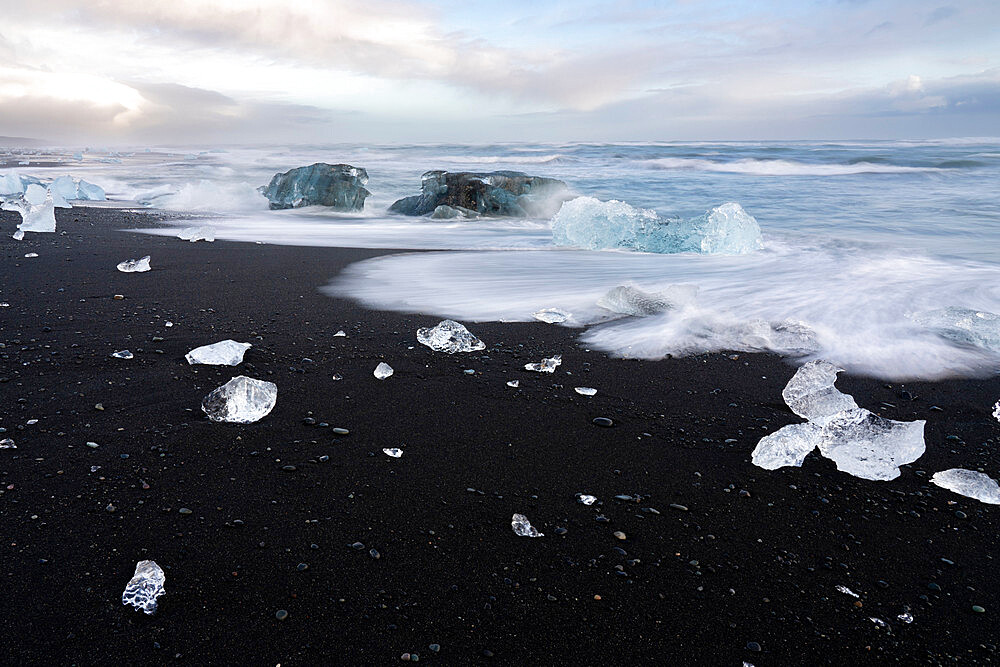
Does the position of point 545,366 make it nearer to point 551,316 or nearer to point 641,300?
point 551,316

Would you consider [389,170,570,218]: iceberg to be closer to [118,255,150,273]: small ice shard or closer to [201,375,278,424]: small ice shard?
[118,255,150,273]: small ice shard

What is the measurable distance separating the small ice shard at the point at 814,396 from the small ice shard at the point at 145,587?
2.27 metres

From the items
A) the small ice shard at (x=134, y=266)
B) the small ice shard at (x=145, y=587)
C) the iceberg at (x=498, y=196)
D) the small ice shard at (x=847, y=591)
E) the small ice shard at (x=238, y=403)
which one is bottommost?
the small ice shard at (x=847, y=591)

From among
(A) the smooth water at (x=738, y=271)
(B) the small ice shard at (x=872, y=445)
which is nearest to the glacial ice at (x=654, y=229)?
(A) the smooth water at (x=738, y=271)

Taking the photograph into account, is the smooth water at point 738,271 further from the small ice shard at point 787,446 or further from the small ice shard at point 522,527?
the small ice shard at point 522,527

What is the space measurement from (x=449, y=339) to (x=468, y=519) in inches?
58.3

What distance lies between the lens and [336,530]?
1.70 m

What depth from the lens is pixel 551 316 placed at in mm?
3906

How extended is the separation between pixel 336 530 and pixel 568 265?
4710 mm

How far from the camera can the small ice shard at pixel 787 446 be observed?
6.88 ft

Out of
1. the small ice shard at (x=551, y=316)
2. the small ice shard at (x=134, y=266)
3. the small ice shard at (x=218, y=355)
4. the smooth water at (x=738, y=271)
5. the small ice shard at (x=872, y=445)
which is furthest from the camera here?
the small ice shard at (x=134, y=266)

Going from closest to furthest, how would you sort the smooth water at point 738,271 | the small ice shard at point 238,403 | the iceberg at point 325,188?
1. the small ice shard at point 238,403
2. the smooth water at point 738,271
3. the iceberg at point 325,188

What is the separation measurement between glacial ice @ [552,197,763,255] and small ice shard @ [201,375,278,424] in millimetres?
5337

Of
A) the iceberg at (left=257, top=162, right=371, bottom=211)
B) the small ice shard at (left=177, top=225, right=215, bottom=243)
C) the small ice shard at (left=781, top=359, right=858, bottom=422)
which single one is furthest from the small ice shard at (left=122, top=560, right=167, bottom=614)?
the iceberg at (left=257, top=162, right=371, bottom=211)
